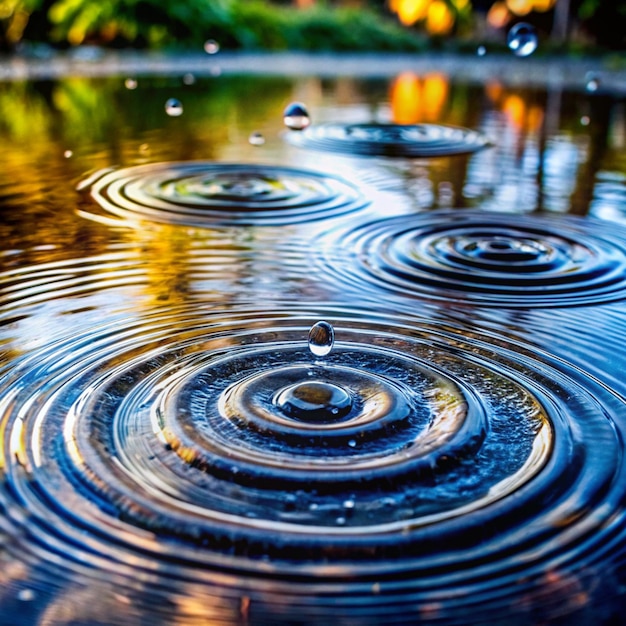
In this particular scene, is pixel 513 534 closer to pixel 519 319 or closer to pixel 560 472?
pixel 560 472

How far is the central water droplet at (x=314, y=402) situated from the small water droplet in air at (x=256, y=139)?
13.7 ft

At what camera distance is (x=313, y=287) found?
10.0 feet

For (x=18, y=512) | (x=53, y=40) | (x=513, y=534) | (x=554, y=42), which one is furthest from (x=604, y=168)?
(x=554, y=42)

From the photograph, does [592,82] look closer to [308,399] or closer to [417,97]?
[417,97]

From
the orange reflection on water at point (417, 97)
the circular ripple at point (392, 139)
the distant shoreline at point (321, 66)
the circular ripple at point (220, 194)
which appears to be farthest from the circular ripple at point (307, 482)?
the distant shoreline at point (321, 66)

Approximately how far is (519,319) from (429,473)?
3.73 feet

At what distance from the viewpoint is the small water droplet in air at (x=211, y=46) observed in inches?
645

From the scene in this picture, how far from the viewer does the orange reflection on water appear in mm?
7770

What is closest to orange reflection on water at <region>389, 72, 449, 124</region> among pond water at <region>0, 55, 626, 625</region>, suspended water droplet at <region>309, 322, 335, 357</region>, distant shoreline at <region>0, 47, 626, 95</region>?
distant shoreline at <region>0, 47, 626, 95</region>

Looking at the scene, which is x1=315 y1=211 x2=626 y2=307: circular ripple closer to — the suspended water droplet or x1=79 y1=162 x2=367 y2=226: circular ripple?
x1=79 y1=162 x2=367 y2=226: circular ripple

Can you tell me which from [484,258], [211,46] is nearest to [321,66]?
[211,46]

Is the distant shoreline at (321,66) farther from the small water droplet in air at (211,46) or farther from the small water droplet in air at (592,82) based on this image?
the small water droplet in air at (211,46)

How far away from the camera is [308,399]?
6.70ft

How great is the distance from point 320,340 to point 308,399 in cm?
32
